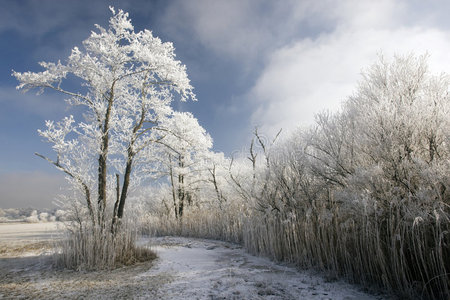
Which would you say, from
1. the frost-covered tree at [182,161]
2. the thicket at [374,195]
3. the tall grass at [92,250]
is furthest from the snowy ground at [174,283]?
the frost-covered tree at [182,161]

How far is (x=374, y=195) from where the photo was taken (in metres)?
4.18

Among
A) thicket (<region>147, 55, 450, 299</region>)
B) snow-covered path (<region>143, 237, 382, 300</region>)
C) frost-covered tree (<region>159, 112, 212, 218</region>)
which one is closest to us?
thicket (<region>147, 55, 450, 299</region>)

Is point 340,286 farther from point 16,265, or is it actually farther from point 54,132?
point 54,132

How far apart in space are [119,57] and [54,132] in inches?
116

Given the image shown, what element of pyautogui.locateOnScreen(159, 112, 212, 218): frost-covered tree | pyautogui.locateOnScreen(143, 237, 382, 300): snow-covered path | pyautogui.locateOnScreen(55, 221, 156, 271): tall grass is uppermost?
pyautogui.locateOnScreen(159, 112, 212, 218): frost-covered tree

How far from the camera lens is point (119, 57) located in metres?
8.12

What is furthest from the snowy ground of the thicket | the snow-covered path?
the thicket

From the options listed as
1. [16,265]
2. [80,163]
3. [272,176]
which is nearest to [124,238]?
[16,265]

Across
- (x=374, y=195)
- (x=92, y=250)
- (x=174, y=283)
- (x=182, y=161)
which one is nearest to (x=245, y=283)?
(x=174, y=283)

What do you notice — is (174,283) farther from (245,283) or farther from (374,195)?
(374,195)

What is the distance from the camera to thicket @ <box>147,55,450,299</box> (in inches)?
135

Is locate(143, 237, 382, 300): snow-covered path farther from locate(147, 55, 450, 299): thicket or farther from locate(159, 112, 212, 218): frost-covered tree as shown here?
locate(159, 112, 212, 218): frost-covered tree

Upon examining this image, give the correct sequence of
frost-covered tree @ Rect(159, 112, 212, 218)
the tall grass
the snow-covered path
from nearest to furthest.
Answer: the snow-covered path → the tall grass → frost-covered tree @ Rect(159, 112, 212, 218)

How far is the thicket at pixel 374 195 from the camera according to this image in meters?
3.42
